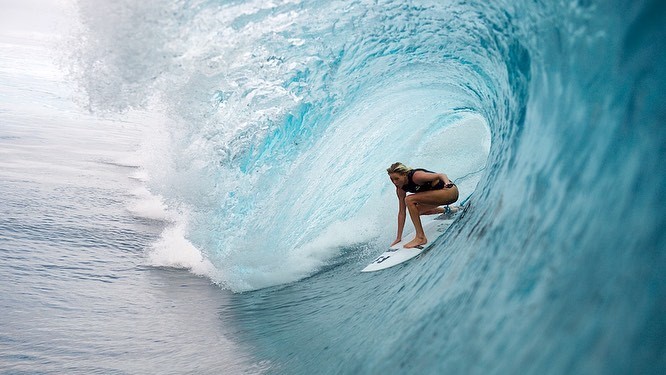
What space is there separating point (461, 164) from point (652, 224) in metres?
8.14

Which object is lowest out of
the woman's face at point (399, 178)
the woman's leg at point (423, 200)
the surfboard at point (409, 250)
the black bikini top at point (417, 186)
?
the surfboard at point (409, 250)

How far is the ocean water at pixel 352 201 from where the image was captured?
277cm

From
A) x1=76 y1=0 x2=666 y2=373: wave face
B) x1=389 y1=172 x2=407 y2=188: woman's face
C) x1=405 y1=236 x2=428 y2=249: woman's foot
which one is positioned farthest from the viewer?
x1=405 y1=236 x2=428 y2=249: woman's foot

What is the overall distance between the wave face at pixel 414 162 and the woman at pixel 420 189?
0.47 m

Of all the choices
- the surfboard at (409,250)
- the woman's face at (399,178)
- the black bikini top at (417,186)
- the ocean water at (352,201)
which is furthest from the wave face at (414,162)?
the woman's face at (399,178)

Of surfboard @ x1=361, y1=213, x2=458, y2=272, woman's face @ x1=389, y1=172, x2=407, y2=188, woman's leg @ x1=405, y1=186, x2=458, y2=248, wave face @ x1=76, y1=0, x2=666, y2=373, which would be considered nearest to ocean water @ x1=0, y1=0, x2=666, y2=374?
wave face @ x1=76, y1=0, x2=666, y2=373

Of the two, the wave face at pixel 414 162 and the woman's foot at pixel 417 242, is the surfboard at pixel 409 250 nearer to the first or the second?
the woman's foot at pixel 417 242

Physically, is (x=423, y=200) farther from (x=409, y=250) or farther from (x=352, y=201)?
(x=352, y=201)

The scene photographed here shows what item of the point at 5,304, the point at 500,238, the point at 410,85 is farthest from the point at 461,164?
the point at 5,304

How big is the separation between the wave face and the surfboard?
9.5 inches

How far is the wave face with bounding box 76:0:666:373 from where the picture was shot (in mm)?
2699

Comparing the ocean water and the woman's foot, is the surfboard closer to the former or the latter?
the woman's foot

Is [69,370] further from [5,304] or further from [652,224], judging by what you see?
[652,224]

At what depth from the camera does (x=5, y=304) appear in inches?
231
